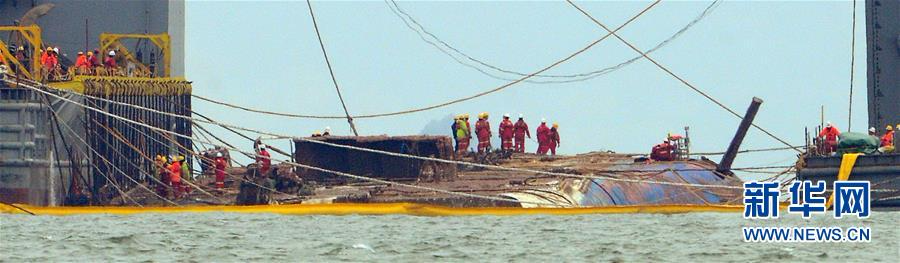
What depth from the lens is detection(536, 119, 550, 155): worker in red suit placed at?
57719mm

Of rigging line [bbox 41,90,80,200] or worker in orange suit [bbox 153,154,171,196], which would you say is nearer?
rigging line [bbox 41,90,80,200]

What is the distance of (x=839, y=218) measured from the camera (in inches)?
1662

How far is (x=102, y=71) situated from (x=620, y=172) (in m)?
12.4

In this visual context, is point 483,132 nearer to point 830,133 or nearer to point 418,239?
point 830,133

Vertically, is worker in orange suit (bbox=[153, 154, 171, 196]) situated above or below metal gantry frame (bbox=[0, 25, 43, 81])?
Answer: below

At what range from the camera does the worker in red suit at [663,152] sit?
174 feet

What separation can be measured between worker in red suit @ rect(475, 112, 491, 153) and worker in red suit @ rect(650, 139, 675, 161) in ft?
13.8

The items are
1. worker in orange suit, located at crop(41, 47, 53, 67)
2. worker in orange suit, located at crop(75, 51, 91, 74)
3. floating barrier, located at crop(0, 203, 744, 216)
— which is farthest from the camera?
worker in orange suit, located at crop(75, 51, 91, 74)

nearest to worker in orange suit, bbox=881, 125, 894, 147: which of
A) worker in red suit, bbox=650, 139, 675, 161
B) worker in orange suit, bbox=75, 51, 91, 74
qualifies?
worker in red suit, bbox=650, 139, 675, 161

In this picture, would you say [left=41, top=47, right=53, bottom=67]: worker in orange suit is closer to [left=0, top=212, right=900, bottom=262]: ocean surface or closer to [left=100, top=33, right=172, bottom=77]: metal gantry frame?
[left=100, top=33, right=172, bottom=77]: metal gantry frame

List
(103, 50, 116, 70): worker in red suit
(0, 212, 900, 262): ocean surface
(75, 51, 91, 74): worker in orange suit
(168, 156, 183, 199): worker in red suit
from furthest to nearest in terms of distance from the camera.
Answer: (103, 50, 116, 70): worker in red suit → (75, 51, 91, 74): worker in orange suit → (168, 156, 183, 199): worker in red suit → (0, 212, 900, 262): ocean surface

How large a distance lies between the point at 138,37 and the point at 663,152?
44.5ft

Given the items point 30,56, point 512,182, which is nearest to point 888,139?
point 512,182

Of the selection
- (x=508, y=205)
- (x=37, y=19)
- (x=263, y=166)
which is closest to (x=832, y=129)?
(x=508, y=205)
